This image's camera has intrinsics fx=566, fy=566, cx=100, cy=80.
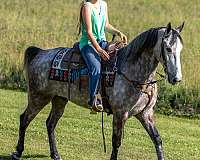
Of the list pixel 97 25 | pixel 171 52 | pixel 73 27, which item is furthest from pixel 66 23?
pixel 171 52

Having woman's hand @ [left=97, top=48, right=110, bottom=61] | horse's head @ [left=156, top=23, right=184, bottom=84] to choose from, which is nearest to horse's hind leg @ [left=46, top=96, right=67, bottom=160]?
woman's hand @ [left=97, top=48, right=110, bottom=61]

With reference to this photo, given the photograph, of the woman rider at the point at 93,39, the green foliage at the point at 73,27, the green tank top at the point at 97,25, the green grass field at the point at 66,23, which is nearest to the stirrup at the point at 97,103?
the woman rider at the point at 93,39

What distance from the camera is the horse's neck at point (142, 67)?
7070 mm

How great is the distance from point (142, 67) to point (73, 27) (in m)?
13.9

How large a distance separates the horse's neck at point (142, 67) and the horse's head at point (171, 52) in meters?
0.39

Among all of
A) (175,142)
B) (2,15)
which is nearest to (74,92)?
(175,142)

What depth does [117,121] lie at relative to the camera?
7230mm

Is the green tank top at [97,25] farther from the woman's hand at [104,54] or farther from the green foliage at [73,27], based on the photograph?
the green foliage at [73,27]

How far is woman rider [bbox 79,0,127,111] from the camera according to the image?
24.1ft

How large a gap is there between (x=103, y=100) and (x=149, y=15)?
18.2 m

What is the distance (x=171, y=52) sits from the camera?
6531mm

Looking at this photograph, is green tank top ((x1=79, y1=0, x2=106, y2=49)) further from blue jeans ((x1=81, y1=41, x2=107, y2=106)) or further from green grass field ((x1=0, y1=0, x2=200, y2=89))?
green grass field ((x1=0, y1=0, x2=200, y2=89))

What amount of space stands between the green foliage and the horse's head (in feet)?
19.4

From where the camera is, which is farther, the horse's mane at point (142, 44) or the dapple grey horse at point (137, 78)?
the horse's mane at point (142, 44)
